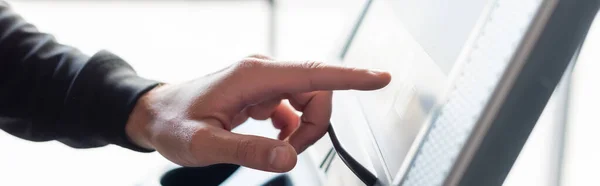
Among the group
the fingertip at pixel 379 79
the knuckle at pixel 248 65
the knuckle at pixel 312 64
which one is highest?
the fingertip at pixel 379 79

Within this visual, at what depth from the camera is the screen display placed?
397 mm

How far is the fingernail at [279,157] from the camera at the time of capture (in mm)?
452

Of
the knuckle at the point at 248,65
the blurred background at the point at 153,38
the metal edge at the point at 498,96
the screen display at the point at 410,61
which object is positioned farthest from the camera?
the blurred background at the point at 153,38

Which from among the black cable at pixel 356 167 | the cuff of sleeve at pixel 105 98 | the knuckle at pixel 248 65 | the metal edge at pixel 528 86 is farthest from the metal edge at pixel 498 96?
the cuff of sleeve at pixel 105 98

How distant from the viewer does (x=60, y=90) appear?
2.07 ft

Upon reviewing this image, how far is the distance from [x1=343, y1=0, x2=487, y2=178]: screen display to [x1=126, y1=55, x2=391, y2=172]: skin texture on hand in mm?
27

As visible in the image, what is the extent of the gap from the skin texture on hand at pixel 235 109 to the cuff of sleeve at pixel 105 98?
1cm

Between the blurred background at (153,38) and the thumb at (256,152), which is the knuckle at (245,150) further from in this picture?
the blurred background at (153,38)

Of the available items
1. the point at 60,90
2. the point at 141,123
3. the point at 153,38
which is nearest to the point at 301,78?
the point at 141,123

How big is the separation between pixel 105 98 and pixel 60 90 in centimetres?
6

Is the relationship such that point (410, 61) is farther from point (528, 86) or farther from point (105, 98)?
point (105, 98)

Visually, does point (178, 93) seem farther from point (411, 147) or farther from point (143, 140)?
point (411, 147)

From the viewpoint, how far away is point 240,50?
195 cm

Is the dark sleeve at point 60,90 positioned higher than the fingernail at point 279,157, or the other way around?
the fingernail at point 279,157
